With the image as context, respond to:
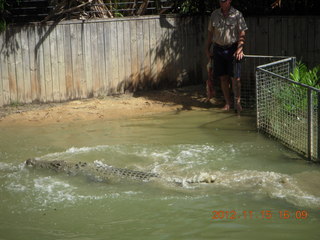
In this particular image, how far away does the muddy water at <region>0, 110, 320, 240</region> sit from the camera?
18.1 feet

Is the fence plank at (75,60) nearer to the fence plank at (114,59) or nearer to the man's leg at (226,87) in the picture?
the fence plank at (114,59)

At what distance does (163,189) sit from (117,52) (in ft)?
17.4

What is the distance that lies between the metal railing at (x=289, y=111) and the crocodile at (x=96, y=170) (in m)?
1.74

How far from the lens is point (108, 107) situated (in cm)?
1057

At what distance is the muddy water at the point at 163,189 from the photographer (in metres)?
5.50

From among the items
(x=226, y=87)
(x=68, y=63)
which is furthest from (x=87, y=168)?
(x=68, y=63)

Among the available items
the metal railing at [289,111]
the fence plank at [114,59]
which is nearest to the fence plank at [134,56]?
the fence plank at [114,59]

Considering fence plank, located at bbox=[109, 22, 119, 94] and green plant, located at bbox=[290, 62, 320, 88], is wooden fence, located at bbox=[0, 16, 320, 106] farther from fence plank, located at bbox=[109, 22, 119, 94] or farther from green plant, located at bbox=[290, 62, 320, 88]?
green plant, located at bbox=[290, 62, 320, 88]

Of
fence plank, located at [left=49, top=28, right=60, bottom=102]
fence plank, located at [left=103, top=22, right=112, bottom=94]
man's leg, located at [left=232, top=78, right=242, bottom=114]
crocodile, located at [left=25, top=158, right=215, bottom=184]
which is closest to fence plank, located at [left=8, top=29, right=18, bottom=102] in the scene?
fence plank, located at [left=49, top=28, right=60, bottom=102]

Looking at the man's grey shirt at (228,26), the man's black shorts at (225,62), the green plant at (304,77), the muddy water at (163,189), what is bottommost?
the muddy water at (163,189)

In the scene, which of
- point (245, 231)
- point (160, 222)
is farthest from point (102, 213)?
point (245, 231)

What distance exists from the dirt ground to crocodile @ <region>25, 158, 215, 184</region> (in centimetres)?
266

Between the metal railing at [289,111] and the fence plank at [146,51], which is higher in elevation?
the fence plank at [146,51]

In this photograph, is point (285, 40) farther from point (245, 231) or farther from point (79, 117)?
point (245, 231)
